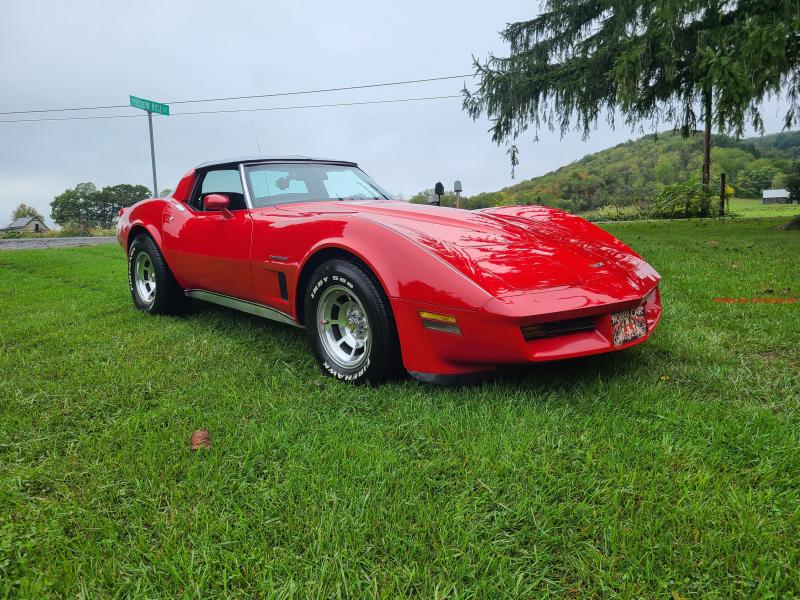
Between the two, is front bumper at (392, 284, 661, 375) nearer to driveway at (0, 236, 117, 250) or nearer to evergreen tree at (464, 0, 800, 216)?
evergreen tree at (464, 0, 800, 216)

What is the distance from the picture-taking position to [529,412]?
2141 mm

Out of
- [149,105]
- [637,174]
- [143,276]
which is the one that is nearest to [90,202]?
[149,105]

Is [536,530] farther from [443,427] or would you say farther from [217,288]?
[217,288]

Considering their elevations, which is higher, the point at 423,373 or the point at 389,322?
the point at 389,322

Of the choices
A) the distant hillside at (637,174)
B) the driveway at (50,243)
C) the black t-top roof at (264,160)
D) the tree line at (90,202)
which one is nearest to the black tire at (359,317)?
the black t-top roof at (264,160)

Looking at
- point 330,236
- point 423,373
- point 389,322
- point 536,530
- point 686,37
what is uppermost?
point 686,37

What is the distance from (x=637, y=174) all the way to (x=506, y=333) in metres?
40.8

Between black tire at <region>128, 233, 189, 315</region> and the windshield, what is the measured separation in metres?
1.24

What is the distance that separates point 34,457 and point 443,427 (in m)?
1.62

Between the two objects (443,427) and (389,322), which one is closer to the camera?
(443,427)

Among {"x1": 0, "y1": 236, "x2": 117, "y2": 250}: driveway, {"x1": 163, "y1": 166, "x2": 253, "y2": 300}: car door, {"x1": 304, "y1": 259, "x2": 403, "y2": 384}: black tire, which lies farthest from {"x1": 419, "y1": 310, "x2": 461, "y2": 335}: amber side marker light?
{"x1": 0, "y1": 236, "x2": 117, "y2": 250}: driveway

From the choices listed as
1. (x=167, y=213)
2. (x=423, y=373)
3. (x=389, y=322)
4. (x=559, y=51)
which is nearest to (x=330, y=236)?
(x=389, y=322)

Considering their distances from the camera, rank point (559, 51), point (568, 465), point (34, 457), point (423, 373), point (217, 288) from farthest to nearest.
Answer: point (559, 51) → point (217, 288) → point (423, 373) → point (34, 457) → point (568, 465)

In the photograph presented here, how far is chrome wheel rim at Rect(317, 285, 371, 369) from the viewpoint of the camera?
2.68 m
